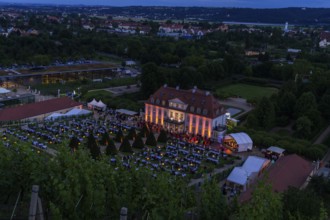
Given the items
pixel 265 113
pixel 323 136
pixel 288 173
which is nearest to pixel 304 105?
pixel 323 136

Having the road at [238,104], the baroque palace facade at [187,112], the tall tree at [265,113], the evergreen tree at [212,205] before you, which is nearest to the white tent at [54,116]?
the baroque palace facade at [187,112]

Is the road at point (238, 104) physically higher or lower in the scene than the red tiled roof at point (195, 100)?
lower

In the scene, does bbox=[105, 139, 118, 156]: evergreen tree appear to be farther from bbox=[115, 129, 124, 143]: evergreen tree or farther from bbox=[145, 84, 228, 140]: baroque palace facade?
bbox=[145, 84, 228, 140]: baroque palace facade

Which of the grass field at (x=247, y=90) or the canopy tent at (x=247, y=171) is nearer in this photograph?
the canopy tent at (x=247, y=171)

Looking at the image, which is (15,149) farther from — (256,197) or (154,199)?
(256,197)

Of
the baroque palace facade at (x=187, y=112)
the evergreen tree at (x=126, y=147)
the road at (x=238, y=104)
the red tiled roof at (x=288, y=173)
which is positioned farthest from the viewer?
the road at (x=238, y=104)

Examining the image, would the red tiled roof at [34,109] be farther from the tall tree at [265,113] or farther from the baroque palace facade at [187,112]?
the tall tree at [265,113]

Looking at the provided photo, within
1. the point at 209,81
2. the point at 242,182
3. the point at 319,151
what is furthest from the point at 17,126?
the point at 209,81
